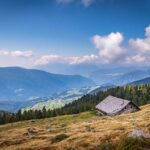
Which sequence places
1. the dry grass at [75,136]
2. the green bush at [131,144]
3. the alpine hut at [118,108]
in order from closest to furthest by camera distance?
the green bush at [131,144]
the dry grass at [75,136]
the alpine hut at [118,108]

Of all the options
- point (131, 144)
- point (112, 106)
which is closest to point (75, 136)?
point (131, 144)

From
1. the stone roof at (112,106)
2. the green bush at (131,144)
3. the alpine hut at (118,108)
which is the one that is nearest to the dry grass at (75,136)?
the green bush at (131,144)

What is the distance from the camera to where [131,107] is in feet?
398

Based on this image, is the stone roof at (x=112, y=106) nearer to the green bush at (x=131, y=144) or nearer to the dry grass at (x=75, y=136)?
the dry grass at (x=75, y=136)

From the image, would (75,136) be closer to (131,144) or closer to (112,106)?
(131,144)

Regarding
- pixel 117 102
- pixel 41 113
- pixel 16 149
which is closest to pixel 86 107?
pixel 41 113

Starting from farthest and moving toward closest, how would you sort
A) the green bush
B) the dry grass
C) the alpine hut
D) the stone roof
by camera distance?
the stone roof
the alpine hut
the dry grass
the green bush

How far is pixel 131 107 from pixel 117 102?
8159mm

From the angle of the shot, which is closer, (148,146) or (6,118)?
(148,146)

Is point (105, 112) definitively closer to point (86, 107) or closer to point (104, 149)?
point (86, 107)

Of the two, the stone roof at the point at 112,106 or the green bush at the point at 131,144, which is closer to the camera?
the green bush at the point at 131,144

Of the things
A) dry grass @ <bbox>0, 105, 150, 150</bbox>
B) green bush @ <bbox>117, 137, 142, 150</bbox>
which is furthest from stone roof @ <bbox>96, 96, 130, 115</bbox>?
green bush @ <bbox>117, 137, 142, 150</bbox>

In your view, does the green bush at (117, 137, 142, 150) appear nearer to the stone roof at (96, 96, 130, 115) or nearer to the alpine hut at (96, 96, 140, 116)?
the alpine hut at (96, 96, 140, 116)

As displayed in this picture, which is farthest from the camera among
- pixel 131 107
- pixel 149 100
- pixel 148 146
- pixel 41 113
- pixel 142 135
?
pixel 149 100
